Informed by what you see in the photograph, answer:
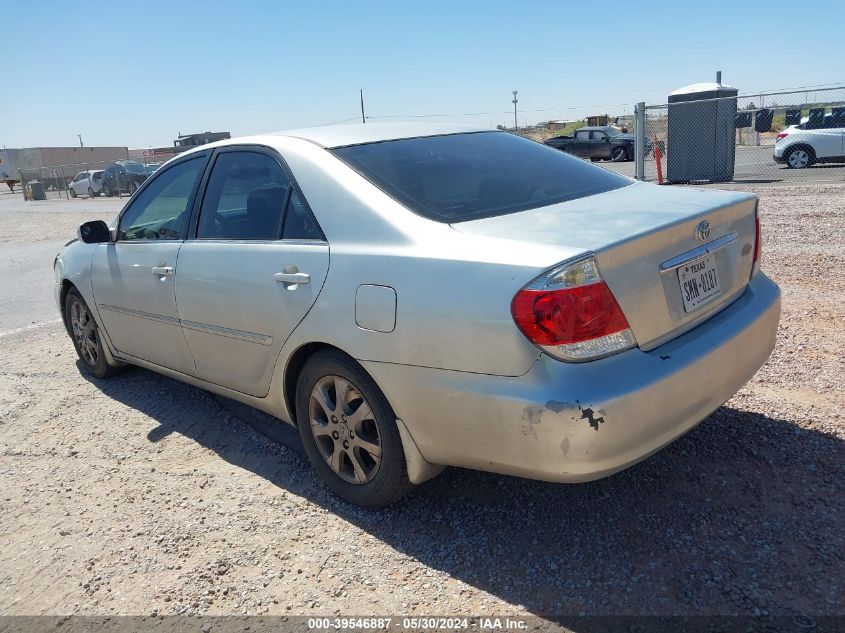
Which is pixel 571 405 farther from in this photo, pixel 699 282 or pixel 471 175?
pixel 471 175

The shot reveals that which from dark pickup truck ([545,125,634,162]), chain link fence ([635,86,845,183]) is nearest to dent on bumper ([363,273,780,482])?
chain link fence ([635,86,845,183])

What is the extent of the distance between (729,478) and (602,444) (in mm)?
1107

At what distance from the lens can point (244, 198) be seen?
12.0 feet

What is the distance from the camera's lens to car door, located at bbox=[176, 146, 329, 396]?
313 centimetres

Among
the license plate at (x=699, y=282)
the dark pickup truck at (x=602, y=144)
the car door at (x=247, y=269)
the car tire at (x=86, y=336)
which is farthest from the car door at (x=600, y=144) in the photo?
the license plate at (x=699, y=282)

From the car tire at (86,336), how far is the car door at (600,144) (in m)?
25.9

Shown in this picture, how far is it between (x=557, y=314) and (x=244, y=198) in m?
1.99

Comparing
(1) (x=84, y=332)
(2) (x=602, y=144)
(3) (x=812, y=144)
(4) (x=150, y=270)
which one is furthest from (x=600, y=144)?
(4) (x=150, y=270)

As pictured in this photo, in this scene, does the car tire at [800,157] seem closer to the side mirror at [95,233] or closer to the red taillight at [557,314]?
the side mirror at [95,233]

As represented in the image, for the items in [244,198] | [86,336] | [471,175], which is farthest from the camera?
[86,336]

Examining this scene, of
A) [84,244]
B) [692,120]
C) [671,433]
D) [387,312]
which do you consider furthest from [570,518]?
[692,120]

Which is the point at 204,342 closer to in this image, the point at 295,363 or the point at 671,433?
the point at 295,363

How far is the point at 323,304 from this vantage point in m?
2.94

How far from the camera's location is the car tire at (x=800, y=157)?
17500 millimetres
